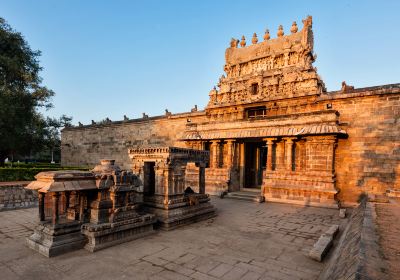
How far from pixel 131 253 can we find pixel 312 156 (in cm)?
1085

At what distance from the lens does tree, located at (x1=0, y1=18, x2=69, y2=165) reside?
14.1 m

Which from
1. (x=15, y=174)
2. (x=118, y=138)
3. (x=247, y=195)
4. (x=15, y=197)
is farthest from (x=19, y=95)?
(x=247, y=195)

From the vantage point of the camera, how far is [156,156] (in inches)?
336

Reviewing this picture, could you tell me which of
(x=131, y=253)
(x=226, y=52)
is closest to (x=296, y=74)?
(x=226, y=52)

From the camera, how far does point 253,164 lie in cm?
1692

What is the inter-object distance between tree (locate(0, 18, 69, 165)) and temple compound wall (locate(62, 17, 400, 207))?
873cm

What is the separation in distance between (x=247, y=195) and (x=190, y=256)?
929 cm

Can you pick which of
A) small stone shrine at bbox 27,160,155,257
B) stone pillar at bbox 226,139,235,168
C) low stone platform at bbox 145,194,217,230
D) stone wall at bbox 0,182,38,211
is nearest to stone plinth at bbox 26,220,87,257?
small stone shrine at bbox 27,160,155,257

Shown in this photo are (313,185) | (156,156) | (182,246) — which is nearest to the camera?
(182,246)

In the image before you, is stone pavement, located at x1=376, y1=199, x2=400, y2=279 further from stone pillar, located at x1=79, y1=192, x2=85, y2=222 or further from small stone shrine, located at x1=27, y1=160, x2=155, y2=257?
stone pillar, located at x1=79, y1=192, x2=85, y2=222

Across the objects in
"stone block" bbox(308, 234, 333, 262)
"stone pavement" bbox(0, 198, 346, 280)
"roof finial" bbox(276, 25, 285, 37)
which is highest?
"roof finial" bbox(276, 25, 285, 37)

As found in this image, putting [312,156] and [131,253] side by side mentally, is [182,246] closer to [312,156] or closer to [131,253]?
[131,253]

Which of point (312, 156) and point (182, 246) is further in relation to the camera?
point (312, 156)

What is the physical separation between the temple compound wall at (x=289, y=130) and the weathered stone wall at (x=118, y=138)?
5.6 inches
